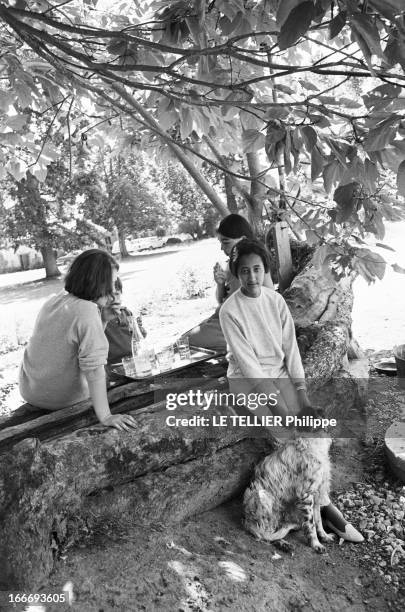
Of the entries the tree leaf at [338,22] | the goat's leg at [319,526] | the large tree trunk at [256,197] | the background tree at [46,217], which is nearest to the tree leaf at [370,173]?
the tree leaf at [338,22]

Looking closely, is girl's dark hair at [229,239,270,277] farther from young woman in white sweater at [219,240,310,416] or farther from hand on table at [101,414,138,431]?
hand on table at [101,414,138,431]

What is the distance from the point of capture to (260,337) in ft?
12.1

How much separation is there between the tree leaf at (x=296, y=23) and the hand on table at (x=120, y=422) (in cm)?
227

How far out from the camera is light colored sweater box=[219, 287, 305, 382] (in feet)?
11.7

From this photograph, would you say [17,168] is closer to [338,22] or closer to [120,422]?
[120,422]

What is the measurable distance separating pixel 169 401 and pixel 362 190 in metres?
1.82

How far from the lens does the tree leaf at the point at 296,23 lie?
1.33m

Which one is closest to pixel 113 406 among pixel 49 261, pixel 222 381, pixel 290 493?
pixel 222 381

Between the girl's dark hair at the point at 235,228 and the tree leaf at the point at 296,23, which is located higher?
the tree leaf at the point at 296,23

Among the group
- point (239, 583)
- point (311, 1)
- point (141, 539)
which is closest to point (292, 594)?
point (239, 583)

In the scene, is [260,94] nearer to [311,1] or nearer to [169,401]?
[169,401]

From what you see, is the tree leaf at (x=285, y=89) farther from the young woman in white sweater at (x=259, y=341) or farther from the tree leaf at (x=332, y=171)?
the young woman in white sweater at (x=259, y=341)

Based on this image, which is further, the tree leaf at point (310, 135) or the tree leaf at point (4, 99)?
the tree leaf at point (4, 99)

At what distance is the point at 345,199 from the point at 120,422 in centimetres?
177
